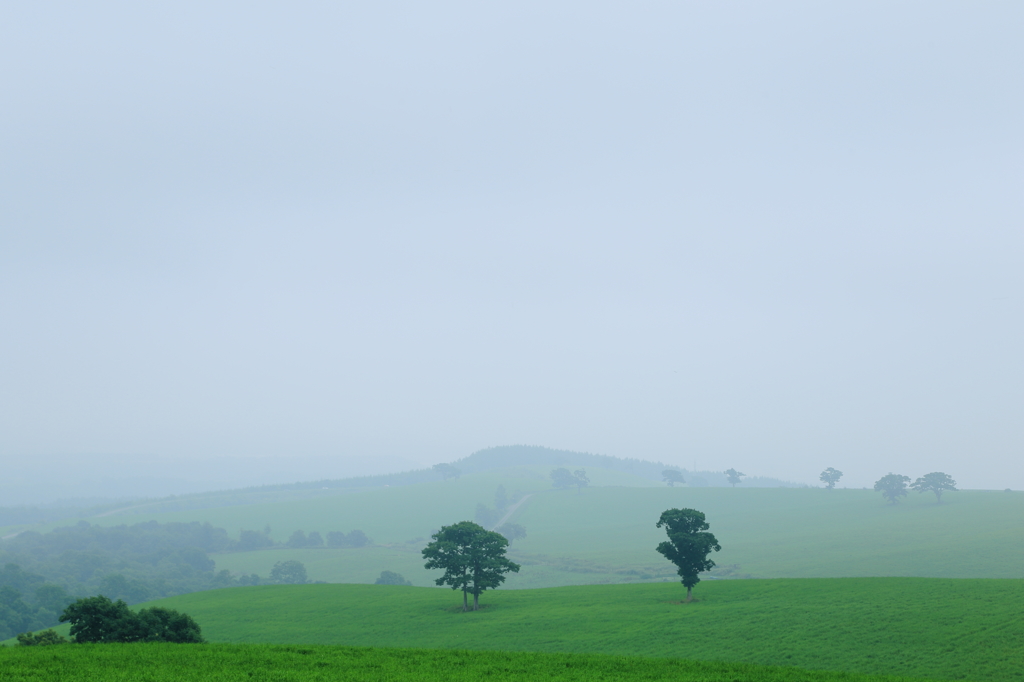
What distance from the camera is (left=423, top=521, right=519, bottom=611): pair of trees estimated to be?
64938 millimetres

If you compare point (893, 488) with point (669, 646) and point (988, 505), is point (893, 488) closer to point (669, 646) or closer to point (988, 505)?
point (988, 505)

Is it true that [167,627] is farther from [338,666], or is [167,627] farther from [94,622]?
[338,666]

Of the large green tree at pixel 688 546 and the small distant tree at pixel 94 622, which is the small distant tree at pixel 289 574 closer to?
the large green tree at pixel 688 546

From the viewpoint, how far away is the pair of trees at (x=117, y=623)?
36.0 metres

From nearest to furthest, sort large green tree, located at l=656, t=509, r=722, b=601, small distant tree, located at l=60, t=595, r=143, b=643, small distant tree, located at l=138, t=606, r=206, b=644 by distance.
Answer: small distant tree, located at l=60, t=595, r=143, b=643
small distant tree, located at l=138, t=606, r=206, b=644
large green tree, located at l=656, t=509, r=722, b=601

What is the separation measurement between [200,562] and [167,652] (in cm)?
17105

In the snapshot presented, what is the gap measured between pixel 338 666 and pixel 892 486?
7951 inches

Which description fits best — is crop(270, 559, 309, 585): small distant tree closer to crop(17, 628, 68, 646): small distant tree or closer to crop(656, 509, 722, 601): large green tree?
crop(656, 509, 722, 601): large green tree

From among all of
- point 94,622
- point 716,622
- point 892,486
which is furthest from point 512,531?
point 94,622

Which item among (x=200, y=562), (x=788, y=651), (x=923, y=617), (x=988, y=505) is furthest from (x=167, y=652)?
(x=988, y=505)

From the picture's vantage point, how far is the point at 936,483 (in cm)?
17550

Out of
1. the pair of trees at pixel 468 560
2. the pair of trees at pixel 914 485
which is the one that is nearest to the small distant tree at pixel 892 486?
the pair of trees at pixel 914 485

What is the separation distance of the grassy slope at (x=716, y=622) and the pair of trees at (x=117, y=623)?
19158 millimetres

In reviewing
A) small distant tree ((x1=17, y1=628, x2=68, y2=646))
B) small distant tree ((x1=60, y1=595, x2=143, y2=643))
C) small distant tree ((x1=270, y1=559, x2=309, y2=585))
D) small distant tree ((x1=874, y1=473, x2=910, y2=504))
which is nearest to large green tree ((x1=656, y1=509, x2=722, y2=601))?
small distant tree ((x1=60, y1=595, x2=143, y2=643))
